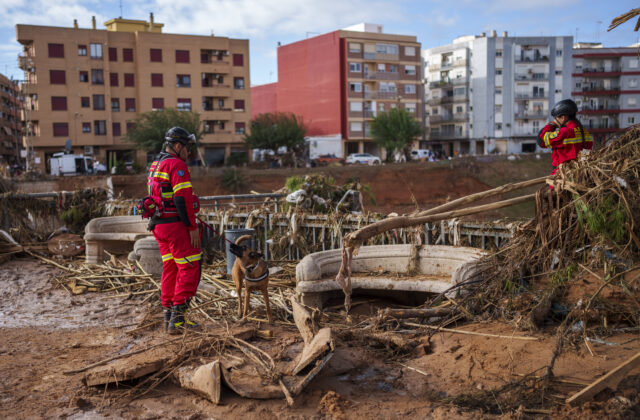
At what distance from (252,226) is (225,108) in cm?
5394

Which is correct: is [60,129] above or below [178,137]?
above

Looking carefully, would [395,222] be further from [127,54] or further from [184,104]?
[127,54]

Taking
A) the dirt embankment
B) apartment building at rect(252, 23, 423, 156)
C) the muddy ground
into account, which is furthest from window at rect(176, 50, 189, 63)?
the muddy ground

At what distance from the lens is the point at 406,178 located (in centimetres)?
4978

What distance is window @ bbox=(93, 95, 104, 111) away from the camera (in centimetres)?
Result: 5688

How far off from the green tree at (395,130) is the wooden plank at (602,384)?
5962cm

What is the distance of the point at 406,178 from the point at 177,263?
44.3 m

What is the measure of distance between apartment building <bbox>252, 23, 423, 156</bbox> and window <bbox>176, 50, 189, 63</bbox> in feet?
52.7

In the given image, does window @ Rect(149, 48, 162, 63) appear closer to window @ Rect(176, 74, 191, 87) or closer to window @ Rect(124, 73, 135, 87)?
window @ Rect(176, 74, 191, 87)

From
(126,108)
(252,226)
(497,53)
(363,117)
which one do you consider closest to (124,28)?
(126,108)

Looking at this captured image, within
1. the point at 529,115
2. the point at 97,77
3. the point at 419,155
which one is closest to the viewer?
the point at 97,77

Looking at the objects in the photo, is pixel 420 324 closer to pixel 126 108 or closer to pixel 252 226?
pixel 252 226

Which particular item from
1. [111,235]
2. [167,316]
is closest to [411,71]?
[111,235]

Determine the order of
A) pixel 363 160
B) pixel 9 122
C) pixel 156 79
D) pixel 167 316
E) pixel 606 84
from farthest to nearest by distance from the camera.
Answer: pixel 9 122, pixel 606 84, pixel 363 160, pixel 156 79, pixel 167 316
